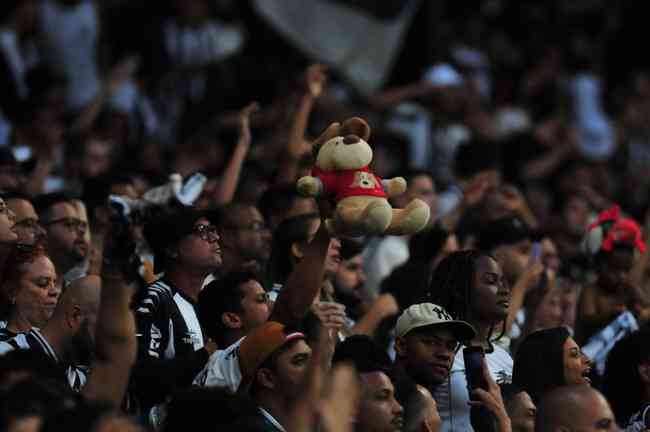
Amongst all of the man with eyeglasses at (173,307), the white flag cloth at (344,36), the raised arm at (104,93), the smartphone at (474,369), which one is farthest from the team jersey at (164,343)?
the white flag cloth at (344,36)

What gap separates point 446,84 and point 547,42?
3688 millimetres

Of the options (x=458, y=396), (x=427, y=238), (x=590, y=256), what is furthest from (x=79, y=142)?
(x=458, y=396)

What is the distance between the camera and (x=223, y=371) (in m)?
5.58

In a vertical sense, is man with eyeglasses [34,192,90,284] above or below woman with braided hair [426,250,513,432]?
below

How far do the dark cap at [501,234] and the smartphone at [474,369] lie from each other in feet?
8.64

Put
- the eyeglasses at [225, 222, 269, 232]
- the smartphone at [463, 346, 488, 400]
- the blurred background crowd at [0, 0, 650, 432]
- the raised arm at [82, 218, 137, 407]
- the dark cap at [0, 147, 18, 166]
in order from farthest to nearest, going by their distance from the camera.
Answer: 1. the dark cap at [0, 147, 18, 166]
2. the eyeglasses at [225, 222, 269, 232]
3. the blurred background crowd at [0, 0, 650, 432]
4. the smartphone at [463, 346, 488, 400]
5. the raised arm at [82, 218, 137, 407]

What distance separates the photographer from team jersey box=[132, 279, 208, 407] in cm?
584

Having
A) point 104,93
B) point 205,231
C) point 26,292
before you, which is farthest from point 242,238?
point 104,93

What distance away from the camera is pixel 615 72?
54.5ft

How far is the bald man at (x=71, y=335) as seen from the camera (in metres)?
5.75

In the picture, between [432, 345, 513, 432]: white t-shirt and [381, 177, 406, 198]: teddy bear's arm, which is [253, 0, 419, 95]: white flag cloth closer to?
[432, 345, 513, 432]: white t-shirt

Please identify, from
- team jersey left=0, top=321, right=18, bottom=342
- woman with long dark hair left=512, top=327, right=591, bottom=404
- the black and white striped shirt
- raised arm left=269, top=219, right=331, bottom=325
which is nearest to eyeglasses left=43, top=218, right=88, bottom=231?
team jersey left=0, top=321, right=18, bottom=342

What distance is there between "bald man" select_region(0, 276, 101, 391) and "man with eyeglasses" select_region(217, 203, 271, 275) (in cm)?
158

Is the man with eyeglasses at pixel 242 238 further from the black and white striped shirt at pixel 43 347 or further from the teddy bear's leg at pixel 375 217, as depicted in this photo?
the teddy bear's leg at pixel 375 217
